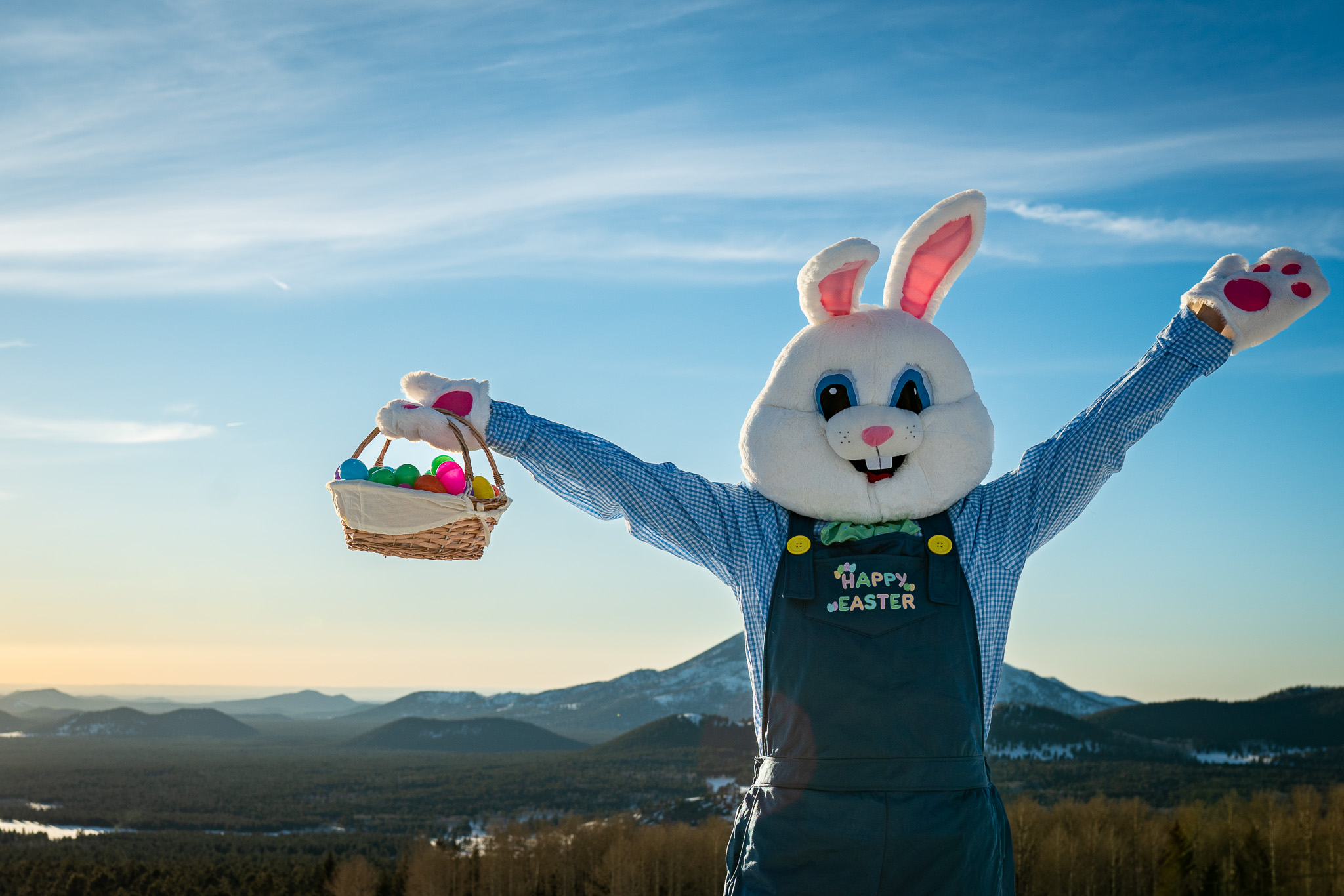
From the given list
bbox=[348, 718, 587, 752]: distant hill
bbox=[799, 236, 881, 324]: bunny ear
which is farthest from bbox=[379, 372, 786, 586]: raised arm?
bbox=[348, 718, 587, 752]: distant hill

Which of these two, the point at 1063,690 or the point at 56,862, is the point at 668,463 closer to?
the point at 56,862

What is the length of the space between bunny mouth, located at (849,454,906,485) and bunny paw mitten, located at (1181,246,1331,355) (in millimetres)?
1270

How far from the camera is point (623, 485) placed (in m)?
3.87

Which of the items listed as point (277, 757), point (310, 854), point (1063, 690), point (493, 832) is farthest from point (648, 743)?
point (493, 832)

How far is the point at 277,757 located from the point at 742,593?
323 ft

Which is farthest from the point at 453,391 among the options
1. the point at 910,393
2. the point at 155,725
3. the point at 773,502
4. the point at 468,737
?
the point at 155,725

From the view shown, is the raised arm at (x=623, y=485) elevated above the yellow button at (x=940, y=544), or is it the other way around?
the raised arm at (x=623, y=485)

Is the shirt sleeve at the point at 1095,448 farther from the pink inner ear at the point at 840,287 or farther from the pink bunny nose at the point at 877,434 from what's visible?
the pink inner ear at the point at 840,287

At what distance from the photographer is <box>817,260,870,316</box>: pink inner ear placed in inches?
148

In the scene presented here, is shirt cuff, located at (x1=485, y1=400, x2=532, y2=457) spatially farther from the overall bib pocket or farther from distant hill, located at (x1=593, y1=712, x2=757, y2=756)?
distant hill, located at (x1=593, y1=712, x2=757, y2=756)

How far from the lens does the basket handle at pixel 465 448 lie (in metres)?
3.39

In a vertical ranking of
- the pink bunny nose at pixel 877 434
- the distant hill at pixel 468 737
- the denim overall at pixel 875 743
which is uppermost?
the pink bunny nose at pixel 877 434

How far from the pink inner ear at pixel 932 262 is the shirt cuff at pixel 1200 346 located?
2.69 feet

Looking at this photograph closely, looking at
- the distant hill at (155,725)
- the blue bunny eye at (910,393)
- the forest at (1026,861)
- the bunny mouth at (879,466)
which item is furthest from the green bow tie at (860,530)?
the distant hill at (155,725)
